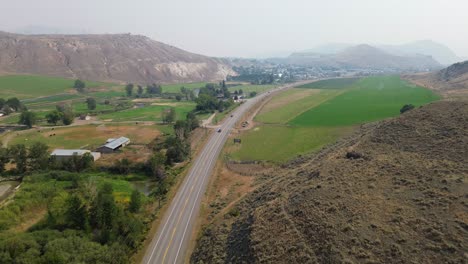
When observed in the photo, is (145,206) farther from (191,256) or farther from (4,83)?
(4,83)

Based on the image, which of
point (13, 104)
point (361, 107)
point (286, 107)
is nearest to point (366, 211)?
point (361, 107)

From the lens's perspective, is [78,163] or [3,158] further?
[78,163]

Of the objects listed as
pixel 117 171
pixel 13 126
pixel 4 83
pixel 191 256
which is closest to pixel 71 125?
pixel 13 126

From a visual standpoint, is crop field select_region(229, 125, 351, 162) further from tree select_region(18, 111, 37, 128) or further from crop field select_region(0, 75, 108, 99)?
crop field select_region(0, 75, 108, 99)

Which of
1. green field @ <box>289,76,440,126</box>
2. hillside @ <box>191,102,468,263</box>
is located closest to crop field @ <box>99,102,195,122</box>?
green field @ <box>289,76,440,126</box>

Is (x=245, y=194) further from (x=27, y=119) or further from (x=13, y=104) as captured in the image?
(x=13, y=104)
